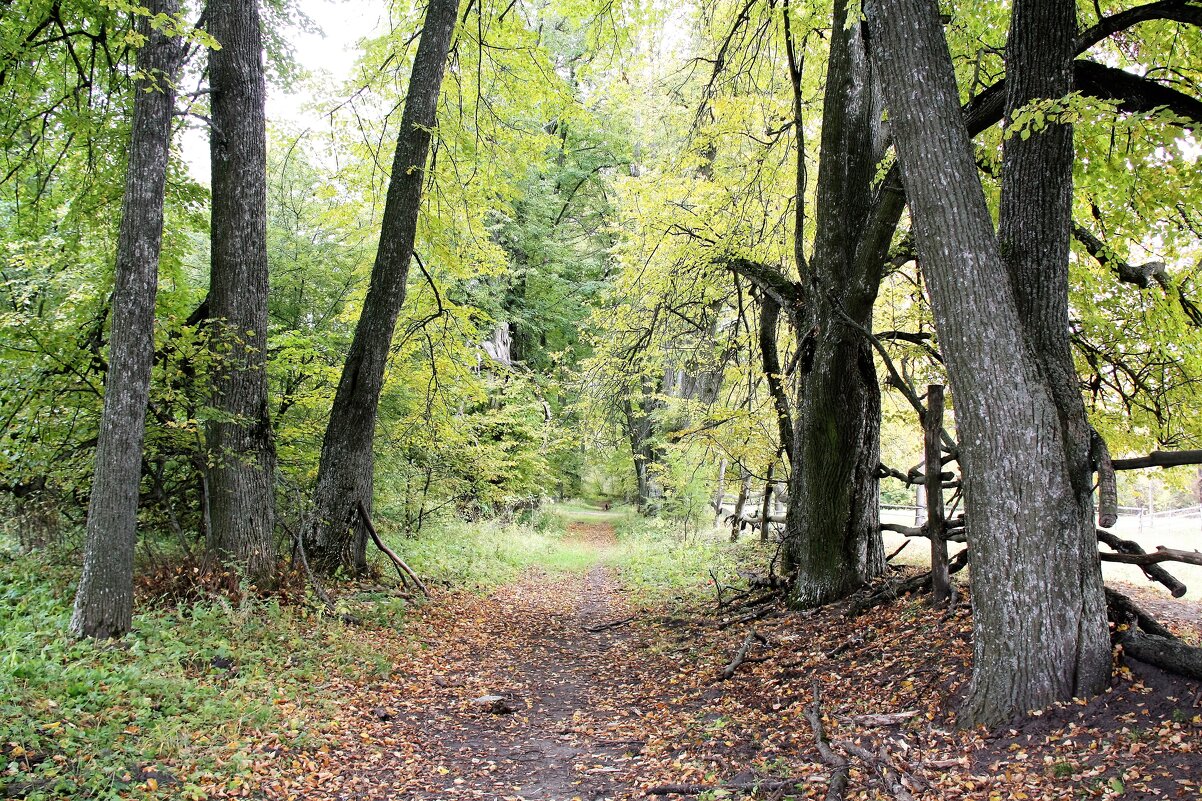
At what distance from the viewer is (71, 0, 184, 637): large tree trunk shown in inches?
212

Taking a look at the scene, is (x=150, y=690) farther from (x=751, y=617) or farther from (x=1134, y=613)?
(x=1134, y=613)

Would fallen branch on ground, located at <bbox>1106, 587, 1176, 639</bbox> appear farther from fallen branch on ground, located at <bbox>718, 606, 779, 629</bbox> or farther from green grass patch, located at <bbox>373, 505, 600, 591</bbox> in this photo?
green grass patch, located at <bbox>373, 505, 600, 591</bbox>

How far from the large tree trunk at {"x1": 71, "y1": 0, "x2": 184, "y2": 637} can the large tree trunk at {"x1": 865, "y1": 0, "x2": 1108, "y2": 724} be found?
18.5ft

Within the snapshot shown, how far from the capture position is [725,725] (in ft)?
17.2

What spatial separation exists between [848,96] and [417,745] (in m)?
7.38

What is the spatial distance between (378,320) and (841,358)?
5596 millimetres

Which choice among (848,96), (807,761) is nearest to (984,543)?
(807,761)

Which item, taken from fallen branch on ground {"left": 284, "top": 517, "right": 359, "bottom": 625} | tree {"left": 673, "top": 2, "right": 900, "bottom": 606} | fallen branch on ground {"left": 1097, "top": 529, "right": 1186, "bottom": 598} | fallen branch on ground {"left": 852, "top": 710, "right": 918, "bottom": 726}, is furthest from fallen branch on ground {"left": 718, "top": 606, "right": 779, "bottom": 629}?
fallen branch on ground {"left": 284, "top": 517, "right": 359, "bottom": 625}

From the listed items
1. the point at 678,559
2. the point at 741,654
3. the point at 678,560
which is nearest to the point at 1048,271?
the point at 741,654

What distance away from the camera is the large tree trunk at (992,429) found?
3.92m

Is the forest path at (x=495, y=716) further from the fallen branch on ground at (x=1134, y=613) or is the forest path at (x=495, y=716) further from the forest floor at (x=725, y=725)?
the fallen branch on ground at (x=1134, y=613)

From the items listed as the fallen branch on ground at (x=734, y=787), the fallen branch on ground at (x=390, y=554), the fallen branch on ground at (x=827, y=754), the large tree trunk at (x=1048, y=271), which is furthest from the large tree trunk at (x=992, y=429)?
the fallen branch on ground at (x=390, y=554)

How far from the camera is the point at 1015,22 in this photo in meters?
4.36

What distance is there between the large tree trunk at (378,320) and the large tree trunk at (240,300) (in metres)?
0.98
